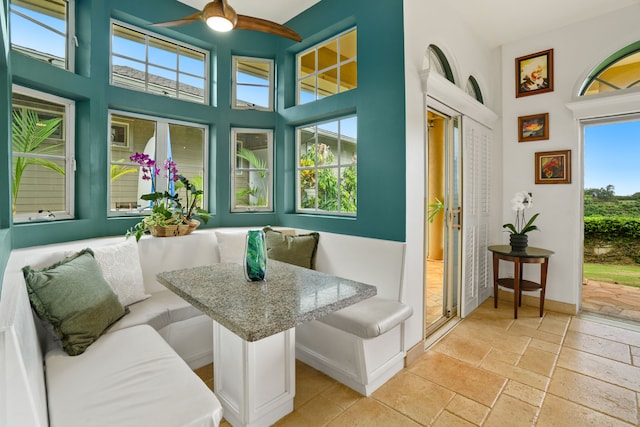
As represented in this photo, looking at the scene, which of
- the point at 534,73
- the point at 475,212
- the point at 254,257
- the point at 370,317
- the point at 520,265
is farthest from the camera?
the point at 534,73

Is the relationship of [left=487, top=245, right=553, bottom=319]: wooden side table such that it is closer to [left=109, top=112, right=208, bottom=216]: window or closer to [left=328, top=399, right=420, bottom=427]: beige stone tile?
[left=328, top=399, right=420, bottom=427]: beige stone tile

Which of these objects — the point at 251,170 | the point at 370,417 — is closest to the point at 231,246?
the point at 251,170

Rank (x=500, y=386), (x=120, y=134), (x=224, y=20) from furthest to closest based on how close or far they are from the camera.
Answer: (x=120, y=134), (x=500, y=386), (x=224, y=20)

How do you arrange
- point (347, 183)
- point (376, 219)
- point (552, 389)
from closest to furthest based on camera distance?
point (552, 389)
point (376, 219)
point (347, 183)

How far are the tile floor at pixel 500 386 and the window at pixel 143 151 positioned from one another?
1712mm

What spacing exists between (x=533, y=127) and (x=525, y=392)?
287 cm

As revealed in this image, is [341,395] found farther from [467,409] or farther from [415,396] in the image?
[467,409]

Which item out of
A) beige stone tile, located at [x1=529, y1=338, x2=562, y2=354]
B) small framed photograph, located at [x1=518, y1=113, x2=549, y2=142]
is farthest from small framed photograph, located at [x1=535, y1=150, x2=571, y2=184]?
beige stone tile, located at [x1=529, y1=338, x2=562, y2=354]

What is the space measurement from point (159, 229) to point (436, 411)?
2.40m

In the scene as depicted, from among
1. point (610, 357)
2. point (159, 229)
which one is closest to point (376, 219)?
point (159, 229)

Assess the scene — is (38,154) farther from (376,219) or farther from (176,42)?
(376,219)

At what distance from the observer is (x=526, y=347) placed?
261cm

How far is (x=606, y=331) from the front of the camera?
289cm

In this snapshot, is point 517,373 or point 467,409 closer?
point 467,409
